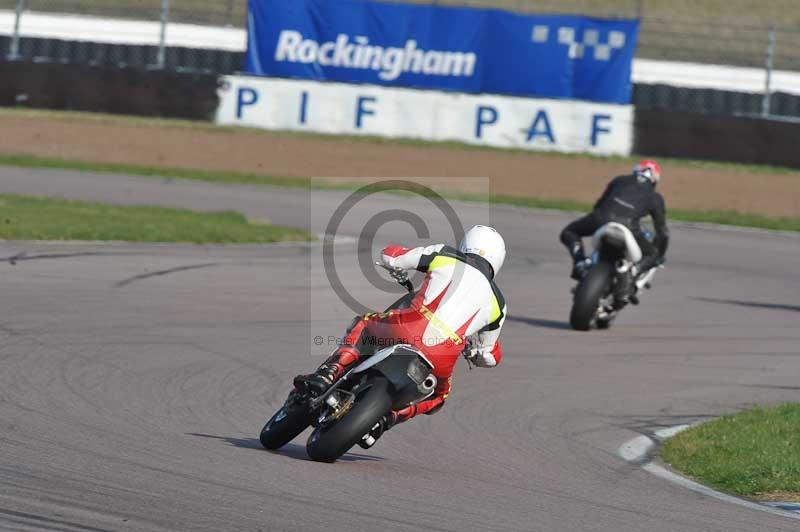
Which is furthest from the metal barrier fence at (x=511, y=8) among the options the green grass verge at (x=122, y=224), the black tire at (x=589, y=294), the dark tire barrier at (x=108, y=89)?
the black tire at (x=589, y=294)

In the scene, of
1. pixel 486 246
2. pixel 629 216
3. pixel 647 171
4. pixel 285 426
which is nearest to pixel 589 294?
pixel 629 216

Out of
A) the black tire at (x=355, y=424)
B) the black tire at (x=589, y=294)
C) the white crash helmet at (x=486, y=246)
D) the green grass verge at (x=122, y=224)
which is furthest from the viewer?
the green grass verge at (x=122, y=224)

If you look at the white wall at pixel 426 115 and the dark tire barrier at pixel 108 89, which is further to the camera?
the dark tire barrier at pixel 108 89

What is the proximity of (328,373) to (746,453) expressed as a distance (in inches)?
103

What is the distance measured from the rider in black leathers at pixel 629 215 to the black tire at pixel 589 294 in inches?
7.5

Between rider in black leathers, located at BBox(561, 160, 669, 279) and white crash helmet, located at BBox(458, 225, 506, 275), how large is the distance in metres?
5.75

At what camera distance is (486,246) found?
7.44 metres

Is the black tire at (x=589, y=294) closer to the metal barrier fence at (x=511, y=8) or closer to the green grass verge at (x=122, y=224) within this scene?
the green grass verge at (x=122, y=224)

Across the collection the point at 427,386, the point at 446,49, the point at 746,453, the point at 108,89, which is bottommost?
the point at 746,453

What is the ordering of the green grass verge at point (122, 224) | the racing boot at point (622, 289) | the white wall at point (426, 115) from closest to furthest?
1. the racing boot at point (622, 289)
2. the green grass verge at point (122, 224)
3. the white wall at point (426, 115)

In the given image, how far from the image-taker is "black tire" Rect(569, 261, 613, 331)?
12.8m

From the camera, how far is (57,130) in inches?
1064

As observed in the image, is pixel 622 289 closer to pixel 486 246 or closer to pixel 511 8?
pixel 486 246

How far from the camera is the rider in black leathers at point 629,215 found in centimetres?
1320
